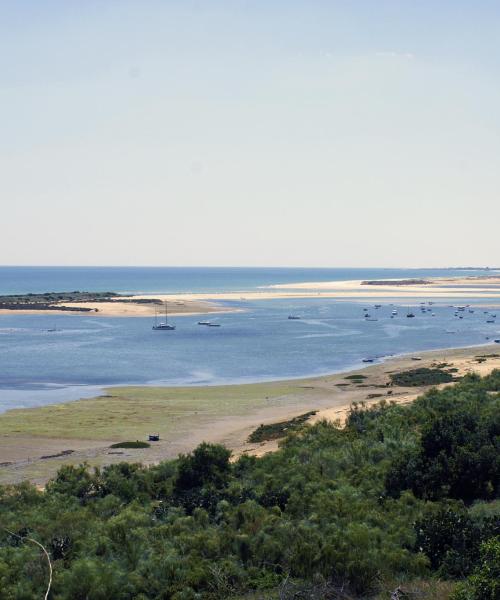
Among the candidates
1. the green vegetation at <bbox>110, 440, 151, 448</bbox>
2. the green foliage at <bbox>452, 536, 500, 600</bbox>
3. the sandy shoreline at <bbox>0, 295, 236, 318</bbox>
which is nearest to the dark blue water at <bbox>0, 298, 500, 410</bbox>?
the sandy shoreline at <bbox>0, 295, 236, 318</bbox>

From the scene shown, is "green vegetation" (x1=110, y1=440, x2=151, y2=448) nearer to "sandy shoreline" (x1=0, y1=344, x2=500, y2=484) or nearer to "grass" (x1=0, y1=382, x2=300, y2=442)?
"sandy shoreline" (x1=0, y1=344, x2=500, y2=484)

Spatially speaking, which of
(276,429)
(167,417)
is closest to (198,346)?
(167,417)

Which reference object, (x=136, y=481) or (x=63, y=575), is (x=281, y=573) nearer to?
(x=63, y=575)

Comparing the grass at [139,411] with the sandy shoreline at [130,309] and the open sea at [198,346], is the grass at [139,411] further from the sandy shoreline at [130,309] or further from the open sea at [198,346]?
the sandy shoreline at [130,309]

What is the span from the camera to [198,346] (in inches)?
3681

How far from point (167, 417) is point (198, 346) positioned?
146 ft

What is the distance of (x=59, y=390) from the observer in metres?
60.9

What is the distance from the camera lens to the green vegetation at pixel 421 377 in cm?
5922

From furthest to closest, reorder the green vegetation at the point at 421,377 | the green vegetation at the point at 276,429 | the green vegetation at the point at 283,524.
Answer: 1. the green vegetation at the point at 421,377
2. the green vegetation at the point at 276,429
3. the green vegetation at the point at 283,524

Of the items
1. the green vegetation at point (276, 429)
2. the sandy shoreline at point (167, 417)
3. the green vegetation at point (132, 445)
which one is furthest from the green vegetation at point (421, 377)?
the green vegetation at point (132, 445)

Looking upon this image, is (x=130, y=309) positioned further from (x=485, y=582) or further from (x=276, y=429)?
(x=485, y=582)

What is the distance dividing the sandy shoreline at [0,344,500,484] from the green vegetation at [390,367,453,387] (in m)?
1.39

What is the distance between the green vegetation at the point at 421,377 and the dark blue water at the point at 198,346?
862cm

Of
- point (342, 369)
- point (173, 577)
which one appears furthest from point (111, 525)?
point (342, 369)
